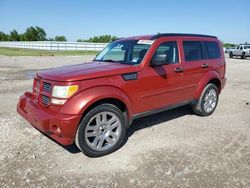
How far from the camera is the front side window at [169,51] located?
458cm

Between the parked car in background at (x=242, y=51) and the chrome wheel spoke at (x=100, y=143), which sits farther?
the parked car in background at (x=242, y=51)

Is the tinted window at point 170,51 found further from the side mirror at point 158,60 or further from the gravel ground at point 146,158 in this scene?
the gravel ground at point 146,158

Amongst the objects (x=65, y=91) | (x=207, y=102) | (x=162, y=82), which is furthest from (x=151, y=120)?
(x=65, y=91)

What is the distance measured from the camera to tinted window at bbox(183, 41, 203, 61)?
5.14 m

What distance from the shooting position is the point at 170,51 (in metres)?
4.83

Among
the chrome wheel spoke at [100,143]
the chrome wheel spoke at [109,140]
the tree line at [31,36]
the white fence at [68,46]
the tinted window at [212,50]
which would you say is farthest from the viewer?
the tree line at [31,36]

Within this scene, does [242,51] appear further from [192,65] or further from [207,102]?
[192,65]

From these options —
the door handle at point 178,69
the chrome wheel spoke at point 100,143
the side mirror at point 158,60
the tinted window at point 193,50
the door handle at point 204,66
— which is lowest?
the chrome wheel spoke at point 100,143

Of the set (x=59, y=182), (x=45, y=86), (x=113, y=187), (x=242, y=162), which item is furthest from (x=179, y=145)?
(x=45, y=86)

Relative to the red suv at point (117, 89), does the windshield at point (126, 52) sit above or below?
above

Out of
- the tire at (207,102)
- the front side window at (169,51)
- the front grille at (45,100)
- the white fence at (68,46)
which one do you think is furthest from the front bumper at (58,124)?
the white fence at (68,46)

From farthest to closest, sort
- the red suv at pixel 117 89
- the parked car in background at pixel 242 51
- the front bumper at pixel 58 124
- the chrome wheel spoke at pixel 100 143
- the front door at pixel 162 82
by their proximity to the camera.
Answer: the parked car in background at pixel 242 51 → the front door at pixel 162 82 → the chrome wheel spoke at pixel 100 143 → the red suv at pixel 117 89 → the front bumper at pixel 58 124

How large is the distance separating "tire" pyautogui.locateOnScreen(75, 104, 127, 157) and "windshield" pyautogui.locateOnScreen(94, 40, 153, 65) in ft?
3.50

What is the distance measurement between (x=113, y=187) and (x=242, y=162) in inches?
79.6
